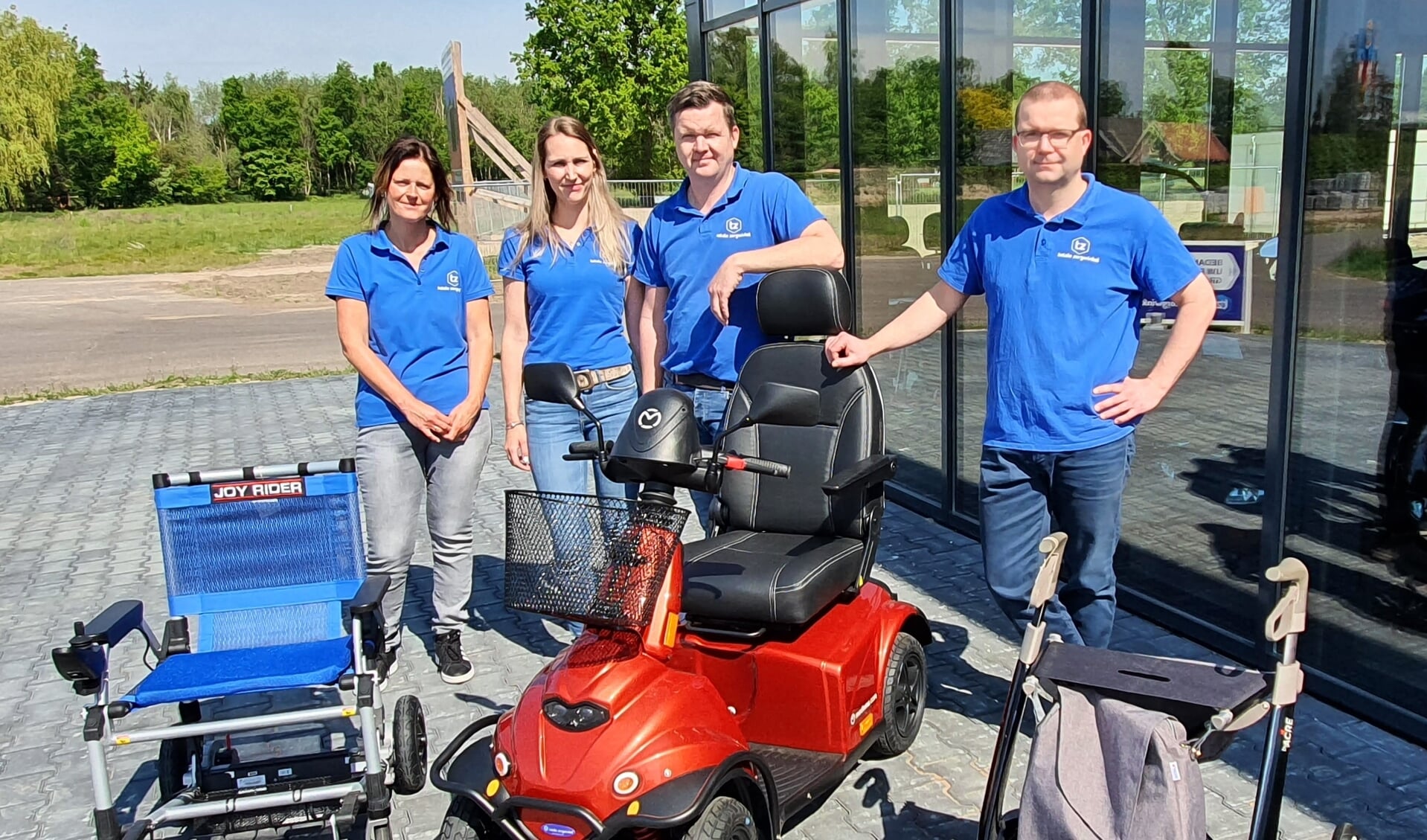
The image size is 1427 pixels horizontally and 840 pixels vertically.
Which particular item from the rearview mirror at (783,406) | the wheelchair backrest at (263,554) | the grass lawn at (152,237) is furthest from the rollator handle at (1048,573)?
the grass lawn at (152,237)

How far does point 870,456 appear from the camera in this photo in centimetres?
336

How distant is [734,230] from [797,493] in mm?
924

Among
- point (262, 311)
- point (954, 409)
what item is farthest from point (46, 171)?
point (954, 409)

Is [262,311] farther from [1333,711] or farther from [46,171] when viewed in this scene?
[46,171]

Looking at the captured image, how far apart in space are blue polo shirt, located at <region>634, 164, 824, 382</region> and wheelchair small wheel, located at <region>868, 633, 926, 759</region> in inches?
43.1

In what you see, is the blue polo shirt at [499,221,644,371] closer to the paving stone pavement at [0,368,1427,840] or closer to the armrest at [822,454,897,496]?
the armrest at [822,454,897,496]

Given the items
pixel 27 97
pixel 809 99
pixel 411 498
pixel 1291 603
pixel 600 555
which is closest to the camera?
pixel 1291 603

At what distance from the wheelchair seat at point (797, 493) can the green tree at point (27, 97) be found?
59021 millimetres

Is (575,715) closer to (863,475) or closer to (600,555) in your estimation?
(600,555)

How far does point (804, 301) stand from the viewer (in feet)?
11.2

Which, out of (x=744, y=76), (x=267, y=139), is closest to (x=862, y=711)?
(x=744, y=76)

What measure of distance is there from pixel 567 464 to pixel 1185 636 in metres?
2.61

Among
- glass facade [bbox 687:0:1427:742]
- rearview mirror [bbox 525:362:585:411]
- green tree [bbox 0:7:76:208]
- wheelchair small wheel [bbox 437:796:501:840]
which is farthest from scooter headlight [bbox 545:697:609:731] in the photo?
green tree [bbox 0:7:76:208]

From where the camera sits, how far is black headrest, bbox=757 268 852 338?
3393 millimetres
